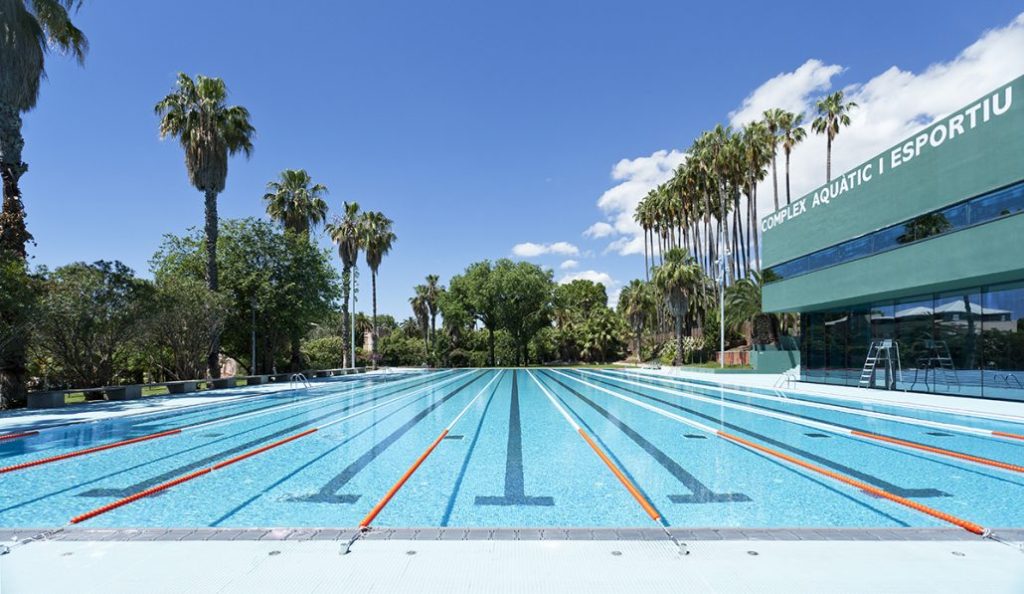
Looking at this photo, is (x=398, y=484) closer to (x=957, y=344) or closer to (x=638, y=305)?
(x=957, y=344)

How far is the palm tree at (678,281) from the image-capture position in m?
37.2

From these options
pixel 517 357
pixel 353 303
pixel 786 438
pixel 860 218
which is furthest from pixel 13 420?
pixel 517 357

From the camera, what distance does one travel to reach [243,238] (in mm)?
26406

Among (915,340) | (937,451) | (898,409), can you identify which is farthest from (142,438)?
(915,340)

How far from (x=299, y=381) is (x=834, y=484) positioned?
82.3 feet

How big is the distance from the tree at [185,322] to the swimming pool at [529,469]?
22.8ft

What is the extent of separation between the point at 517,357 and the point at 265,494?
145 ft

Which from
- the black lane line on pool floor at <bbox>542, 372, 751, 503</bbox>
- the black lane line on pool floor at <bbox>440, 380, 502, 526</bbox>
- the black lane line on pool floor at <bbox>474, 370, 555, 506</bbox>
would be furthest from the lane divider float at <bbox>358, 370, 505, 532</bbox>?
the black lane line on pool floor at <bbox>542, 372, 751, 503</bbox>

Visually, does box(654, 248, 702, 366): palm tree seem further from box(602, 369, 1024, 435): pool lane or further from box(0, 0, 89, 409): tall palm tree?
box(0, 0, 89, 409): tall palm tree

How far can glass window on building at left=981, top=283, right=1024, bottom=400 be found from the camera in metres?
14.0

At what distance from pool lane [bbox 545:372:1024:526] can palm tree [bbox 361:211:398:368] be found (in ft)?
115

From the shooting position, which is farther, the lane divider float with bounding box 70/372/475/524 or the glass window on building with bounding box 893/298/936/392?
the glass window on building with bounding box 893/298/936/392

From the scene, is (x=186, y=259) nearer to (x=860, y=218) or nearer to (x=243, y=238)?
(x=243, y=238)
